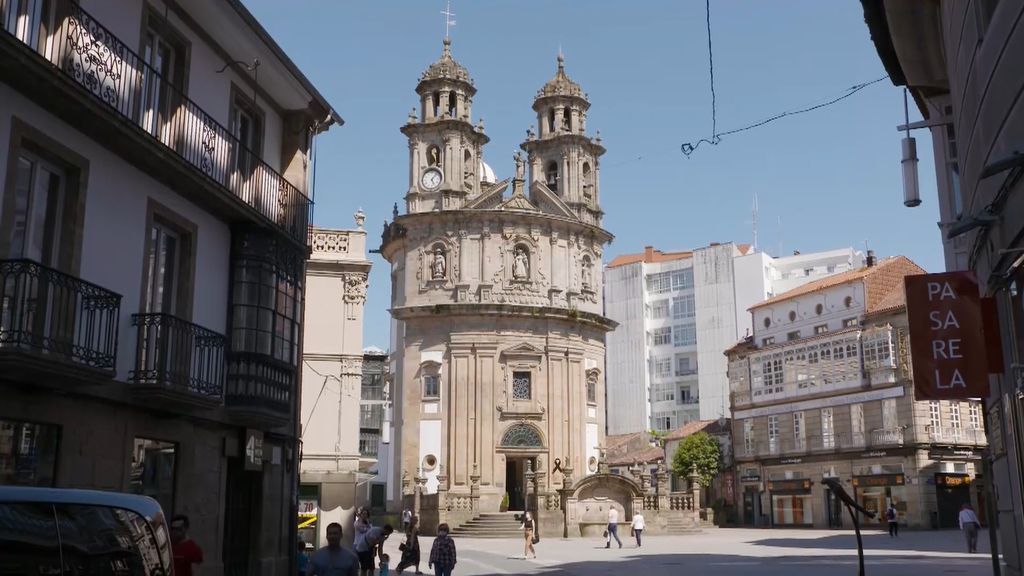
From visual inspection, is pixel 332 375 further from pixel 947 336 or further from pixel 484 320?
A: pixel 484 320

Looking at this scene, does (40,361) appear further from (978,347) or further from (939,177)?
(939,177)

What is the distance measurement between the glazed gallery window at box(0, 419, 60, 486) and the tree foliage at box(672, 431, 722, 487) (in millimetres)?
53603

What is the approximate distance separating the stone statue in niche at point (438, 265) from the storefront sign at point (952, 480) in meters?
26.3

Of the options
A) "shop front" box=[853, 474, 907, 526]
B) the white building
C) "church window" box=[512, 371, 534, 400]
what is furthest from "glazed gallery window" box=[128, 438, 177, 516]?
the white building

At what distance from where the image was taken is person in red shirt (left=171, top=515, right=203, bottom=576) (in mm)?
9797

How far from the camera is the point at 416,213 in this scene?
52469mm

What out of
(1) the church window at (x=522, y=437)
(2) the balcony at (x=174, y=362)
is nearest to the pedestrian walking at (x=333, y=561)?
(2) the balcony at (x=174, y=362)

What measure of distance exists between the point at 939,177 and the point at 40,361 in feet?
55.6

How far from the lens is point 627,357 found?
83.8 metres

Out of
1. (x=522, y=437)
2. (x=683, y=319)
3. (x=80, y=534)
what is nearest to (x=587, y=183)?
(x=522, y=437)

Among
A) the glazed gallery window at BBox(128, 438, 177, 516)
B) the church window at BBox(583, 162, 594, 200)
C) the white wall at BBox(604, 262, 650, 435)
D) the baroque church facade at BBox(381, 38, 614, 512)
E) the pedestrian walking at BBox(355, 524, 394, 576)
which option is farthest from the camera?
the white wall at BBox(604, 262, 650, 435)

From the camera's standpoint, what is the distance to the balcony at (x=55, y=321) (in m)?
10.5

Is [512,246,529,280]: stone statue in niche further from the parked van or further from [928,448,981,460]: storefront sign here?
the parked van

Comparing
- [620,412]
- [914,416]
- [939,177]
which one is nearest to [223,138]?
[939,177]
